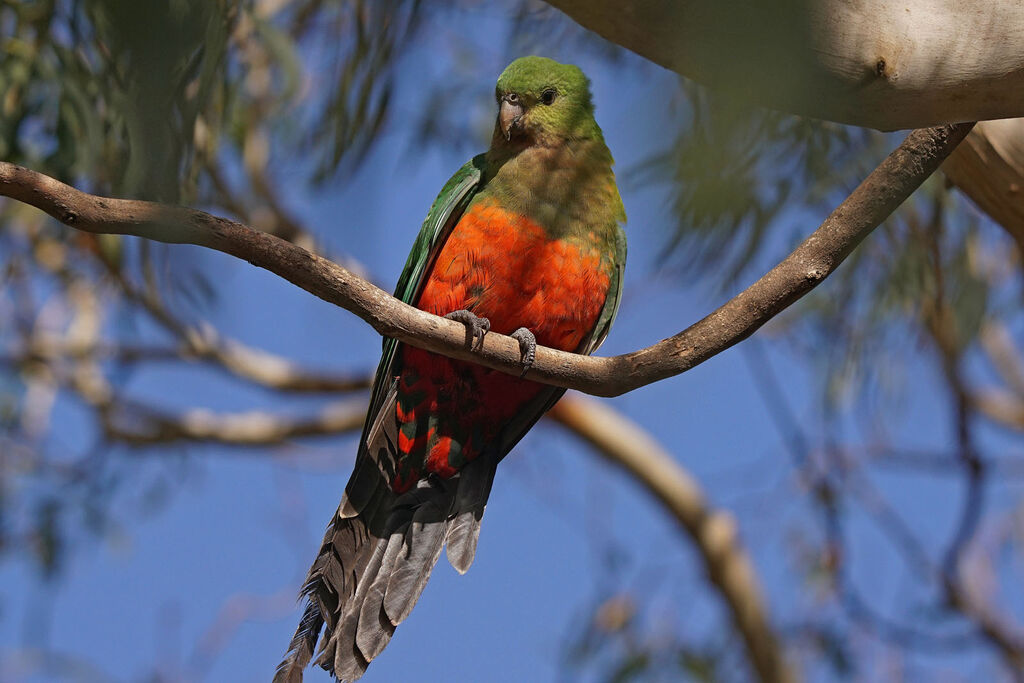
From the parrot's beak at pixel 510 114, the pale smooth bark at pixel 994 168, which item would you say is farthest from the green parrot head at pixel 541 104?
the pale smooth bark at pixel 994 168

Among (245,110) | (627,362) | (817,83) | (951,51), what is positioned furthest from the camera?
(245,110)

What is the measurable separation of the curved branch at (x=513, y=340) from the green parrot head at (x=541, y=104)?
3.41ft

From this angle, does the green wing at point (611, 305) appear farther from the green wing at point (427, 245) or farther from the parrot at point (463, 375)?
the green wing at point (427, 245)

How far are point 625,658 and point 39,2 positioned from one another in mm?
4260

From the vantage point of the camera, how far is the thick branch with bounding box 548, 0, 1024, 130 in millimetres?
1588

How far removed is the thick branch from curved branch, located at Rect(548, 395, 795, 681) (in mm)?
3708

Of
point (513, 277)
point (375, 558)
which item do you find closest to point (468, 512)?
point (375, 558)

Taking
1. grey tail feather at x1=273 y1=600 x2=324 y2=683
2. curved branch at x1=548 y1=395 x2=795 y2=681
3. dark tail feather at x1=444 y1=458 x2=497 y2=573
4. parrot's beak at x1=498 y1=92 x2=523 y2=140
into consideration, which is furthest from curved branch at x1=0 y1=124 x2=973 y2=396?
curved branch at x1=548 y1=395 x2=795 y2=681

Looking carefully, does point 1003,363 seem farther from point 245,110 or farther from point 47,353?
point 47,353

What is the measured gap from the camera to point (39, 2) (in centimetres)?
305

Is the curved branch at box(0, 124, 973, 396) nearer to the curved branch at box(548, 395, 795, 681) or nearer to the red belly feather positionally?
the red belly feather

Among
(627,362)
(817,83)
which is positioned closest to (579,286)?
(627,362)

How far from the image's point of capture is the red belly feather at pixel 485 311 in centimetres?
290

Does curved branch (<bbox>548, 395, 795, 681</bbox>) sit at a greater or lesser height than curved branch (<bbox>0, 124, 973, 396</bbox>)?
greater
